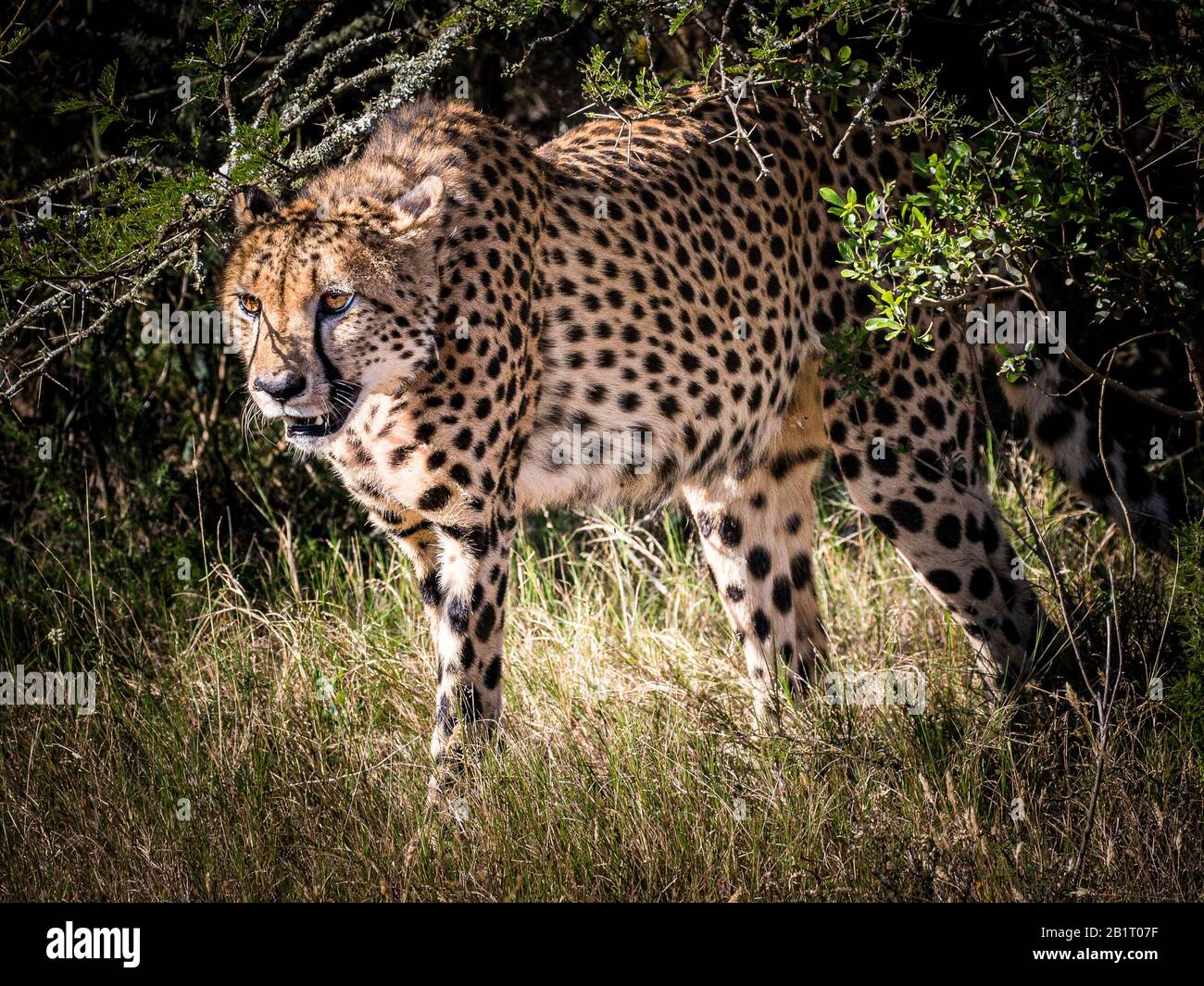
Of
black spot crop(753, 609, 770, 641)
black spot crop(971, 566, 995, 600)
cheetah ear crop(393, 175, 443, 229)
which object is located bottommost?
black spot crop(753, 609, 770, 641)

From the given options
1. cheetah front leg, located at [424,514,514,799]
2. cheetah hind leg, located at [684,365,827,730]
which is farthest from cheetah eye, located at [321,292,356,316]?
cheetah hind leg, located at [684,365,827,730]

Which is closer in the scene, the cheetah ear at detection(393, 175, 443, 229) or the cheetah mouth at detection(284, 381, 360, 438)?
the cheetah mouth at detection(284, 381, 360, 438)

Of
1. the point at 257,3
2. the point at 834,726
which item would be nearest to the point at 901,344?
the point at 834,726

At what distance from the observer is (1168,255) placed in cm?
328

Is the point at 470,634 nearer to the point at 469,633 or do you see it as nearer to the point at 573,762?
the point at 469,633

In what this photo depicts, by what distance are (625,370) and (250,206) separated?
1130 mm

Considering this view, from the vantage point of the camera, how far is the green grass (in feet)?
10.8

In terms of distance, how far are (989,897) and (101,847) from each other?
211 centimetres

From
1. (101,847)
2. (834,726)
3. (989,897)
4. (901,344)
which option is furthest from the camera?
(901,344)

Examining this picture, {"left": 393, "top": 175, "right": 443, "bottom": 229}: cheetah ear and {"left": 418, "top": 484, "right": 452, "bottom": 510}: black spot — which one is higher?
{"left": 393, "top": 175, "right": 443, "bottom": 229}: cheetah ear

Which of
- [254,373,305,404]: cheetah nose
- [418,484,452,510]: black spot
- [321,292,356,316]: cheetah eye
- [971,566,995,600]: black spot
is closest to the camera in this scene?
[254,373,305,404]: cheetah nose

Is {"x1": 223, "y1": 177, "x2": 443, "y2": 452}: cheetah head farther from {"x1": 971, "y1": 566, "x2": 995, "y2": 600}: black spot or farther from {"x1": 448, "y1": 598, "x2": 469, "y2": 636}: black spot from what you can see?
{"x1": 971, "y1": 566, "x2": 995, "y2": 600}: black spot

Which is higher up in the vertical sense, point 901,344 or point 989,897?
point 901,344

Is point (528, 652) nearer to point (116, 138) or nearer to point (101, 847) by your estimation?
point (101, 847)
